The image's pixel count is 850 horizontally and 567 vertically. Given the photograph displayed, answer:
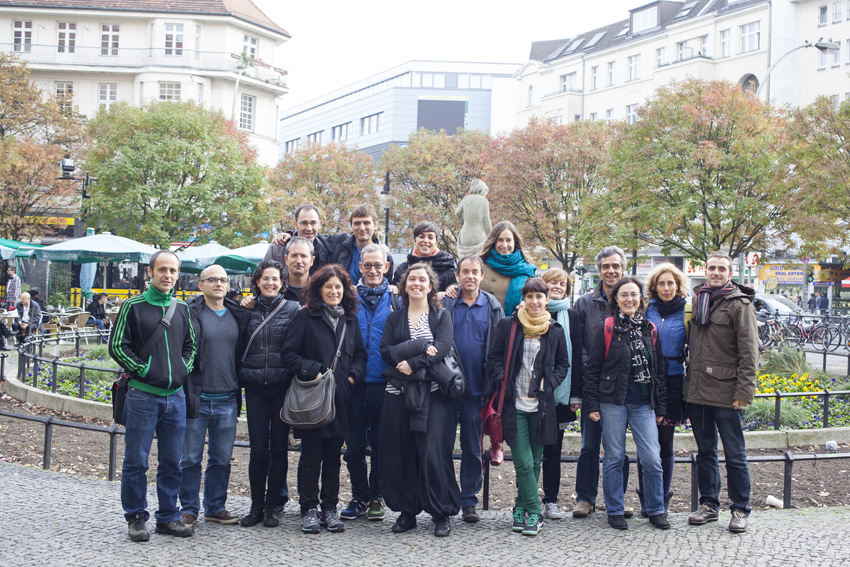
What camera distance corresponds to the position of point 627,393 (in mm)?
6082

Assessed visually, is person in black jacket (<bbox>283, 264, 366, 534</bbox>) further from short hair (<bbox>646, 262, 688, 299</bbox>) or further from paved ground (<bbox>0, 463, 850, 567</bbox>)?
short hair (<bbox>646, 262, 688, 299</bbox>)

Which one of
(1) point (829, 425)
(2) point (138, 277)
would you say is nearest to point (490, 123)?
(2) point (138, 277)

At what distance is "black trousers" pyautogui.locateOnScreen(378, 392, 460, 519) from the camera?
5855 mm

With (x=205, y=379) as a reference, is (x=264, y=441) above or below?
below

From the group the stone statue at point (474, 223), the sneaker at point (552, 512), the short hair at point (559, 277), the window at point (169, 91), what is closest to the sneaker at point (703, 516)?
the sneaker at point (552, 512)

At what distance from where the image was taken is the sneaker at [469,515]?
6.18 m

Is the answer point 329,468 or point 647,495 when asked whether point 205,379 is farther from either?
point 647,495

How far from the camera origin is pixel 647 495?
241 inches

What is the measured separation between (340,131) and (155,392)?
9912 centimetres

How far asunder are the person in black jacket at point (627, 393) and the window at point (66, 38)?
5198 centimetres

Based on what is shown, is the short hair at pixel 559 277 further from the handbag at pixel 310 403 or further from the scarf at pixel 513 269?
the handbag at pixel 310 403

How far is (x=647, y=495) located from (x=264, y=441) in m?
2.99

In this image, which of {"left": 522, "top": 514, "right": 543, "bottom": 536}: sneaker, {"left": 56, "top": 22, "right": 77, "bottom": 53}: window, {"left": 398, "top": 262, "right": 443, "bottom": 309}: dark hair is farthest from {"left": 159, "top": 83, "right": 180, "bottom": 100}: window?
{"left": 522, "top": 514, "right": 543, "bottom": 536}: sneaker

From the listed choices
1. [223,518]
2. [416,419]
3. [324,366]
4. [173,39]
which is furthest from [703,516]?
[173,39]
